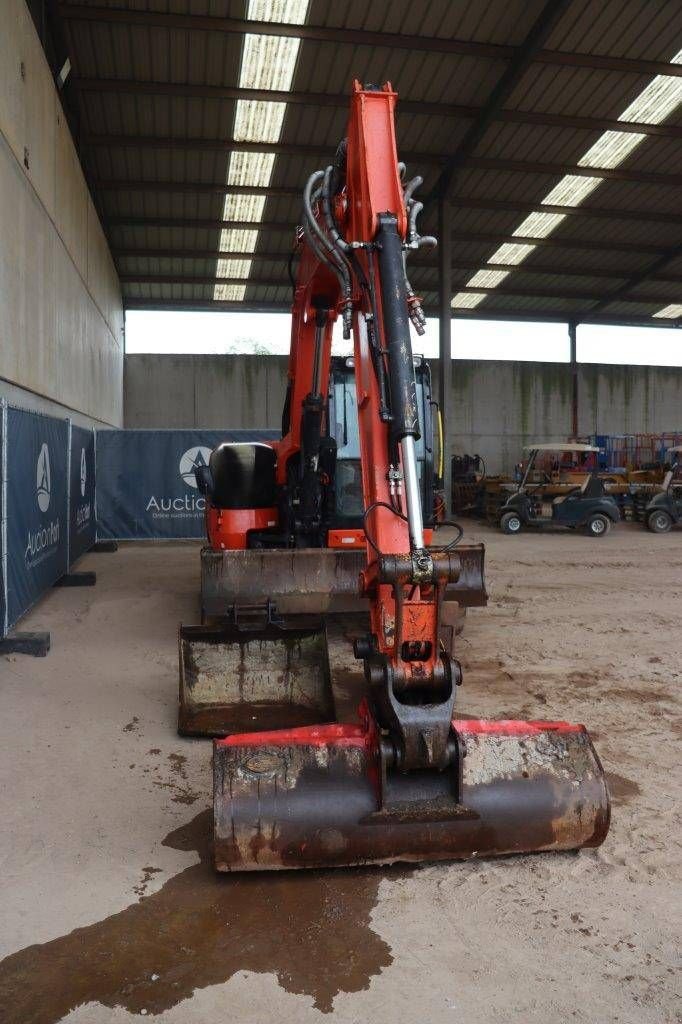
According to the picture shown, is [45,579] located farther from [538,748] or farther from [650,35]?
[650,35]

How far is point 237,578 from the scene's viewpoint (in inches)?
240

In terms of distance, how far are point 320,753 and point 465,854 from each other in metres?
0.71

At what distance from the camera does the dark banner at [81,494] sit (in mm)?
10055

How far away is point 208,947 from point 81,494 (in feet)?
30.8

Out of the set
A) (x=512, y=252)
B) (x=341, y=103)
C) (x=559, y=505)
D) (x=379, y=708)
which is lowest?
(x=379, y=708)

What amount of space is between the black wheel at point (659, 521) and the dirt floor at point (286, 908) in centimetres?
1262

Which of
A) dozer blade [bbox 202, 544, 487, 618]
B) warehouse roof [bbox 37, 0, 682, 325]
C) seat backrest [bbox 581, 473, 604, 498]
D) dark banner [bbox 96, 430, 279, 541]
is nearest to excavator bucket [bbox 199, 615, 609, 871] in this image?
dozer blade [bbox 202, 544, 487, 618]

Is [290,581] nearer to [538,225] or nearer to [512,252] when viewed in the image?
[538,225]

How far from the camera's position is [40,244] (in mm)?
9414

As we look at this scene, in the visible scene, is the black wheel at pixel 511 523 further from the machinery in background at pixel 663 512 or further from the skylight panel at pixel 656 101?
the skylight panel at pixel 656 101

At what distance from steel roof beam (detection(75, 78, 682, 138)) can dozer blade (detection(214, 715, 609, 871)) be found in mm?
12899

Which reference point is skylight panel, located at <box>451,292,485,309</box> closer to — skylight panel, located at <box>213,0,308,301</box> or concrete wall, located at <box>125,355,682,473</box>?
concrete wall, located at <box>125,355,682,473</box>

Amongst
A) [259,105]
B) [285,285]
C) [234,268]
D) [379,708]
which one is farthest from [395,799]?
[285,285]

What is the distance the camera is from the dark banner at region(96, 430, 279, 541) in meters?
13.7
